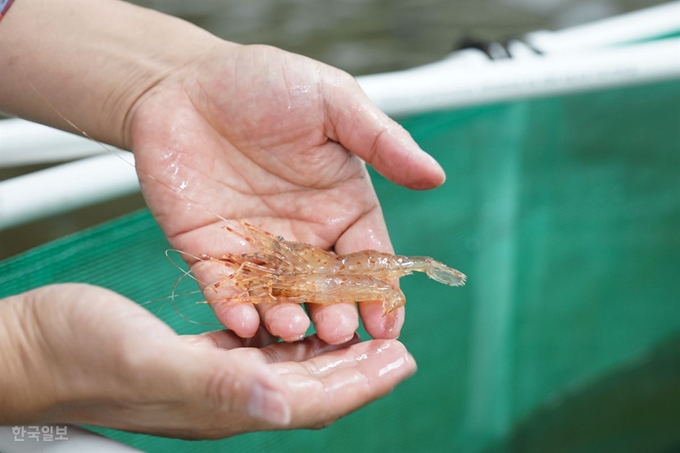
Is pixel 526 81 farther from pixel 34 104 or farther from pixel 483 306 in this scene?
→ pixel 34 104

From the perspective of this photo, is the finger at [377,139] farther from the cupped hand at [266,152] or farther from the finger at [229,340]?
the finger at [229,340]

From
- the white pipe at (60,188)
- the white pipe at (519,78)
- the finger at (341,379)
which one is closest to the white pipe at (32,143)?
the white pipe at (60,188)

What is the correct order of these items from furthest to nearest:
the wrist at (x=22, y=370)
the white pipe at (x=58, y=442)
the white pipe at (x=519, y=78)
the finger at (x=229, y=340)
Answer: the white pipe at (x=519, y=78)
the finger at (x=229, y=340)
the wrist at (x=22, y=370)
the white pipe at (x=58, y=442)

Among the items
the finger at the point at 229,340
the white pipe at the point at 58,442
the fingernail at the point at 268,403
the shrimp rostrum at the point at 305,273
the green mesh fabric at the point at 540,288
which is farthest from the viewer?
the green mesh fabric at the point at 540,288

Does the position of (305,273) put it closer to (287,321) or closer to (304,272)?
(304,272)

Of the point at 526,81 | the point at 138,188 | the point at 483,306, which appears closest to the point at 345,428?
the point at 483,306

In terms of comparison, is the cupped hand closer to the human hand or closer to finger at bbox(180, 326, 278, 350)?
finger at bbox(180, 326, 278, 350)

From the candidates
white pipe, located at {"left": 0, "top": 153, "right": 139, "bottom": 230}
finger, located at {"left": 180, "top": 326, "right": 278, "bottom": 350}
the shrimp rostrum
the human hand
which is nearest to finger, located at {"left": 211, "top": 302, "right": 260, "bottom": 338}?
finger, located at {"left": 180, "top": 326, "right": 278, "bottom": 350}
